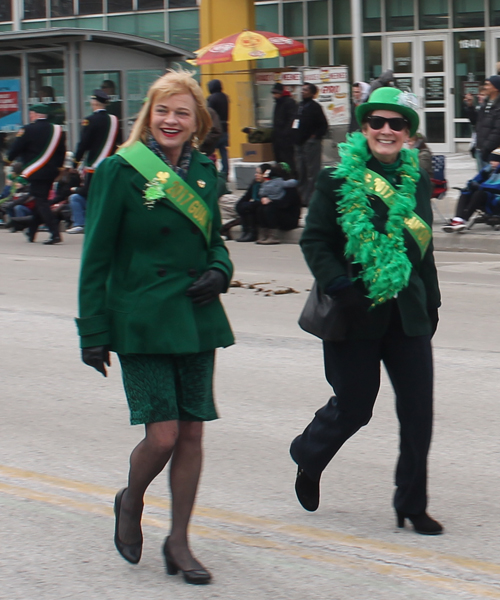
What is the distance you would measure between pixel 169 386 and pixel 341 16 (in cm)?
2294

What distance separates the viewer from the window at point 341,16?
82.8 feet

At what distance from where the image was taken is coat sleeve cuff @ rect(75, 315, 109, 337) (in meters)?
3.66

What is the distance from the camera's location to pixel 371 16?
25.1 meters

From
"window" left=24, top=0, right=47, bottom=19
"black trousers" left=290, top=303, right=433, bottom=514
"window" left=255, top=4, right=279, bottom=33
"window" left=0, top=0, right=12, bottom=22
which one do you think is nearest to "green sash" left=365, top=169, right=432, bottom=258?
"black trousers" left=290, top=303, right=433, bottom=514

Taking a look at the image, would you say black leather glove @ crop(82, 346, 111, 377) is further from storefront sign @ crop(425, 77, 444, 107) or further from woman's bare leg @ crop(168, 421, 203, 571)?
storefront sign @ crop(425, 77, 444, 107)

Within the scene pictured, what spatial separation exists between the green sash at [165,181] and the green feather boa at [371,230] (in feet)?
1.95

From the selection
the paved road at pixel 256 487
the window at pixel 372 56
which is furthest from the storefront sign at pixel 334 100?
the paved road at pixel 256 487

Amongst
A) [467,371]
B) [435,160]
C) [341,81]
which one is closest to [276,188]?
[435,160]

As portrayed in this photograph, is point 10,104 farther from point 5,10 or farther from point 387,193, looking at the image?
point 387,193

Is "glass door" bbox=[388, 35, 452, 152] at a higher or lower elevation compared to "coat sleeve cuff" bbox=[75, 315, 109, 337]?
higher

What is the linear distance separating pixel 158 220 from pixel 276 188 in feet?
34.2

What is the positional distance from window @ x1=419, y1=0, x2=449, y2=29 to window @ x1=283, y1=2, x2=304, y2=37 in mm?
3137

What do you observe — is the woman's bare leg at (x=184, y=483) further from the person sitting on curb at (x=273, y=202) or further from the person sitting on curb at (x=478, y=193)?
the person sitting on curb at (x=273, y=202)

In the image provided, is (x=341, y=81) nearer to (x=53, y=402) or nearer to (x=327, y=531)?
(x=53, y=402)
